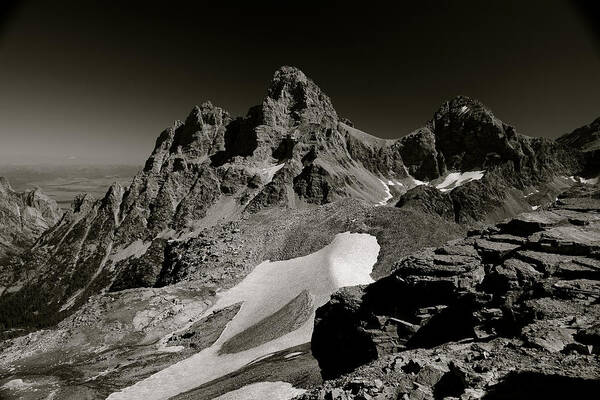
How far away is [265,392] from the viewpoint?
29.3 m

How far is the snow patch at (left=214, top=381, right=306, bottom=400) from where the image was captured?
2855 centimetres

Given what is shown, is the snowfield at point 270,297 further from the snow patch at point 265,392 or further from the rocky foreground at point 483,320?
the rocky foreground at point 483,320

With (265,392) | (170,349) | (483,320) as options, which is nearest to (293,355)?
(265,392)

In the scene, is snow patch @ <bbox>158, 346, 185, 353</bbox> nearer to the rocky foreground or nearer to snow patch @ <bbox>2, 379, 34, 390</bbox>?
snow patch @ <bbox>2, 379, 34, 390</bbox>

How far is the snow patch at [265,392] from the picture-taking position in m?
28.5

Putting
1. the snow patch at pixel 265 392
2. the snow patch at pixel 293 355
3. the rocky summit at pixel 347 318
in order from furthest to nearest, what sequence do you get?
the snow patch at pixel 293 355, the snow patch at pixel 265 392, the rocky summit at pixel 347 318

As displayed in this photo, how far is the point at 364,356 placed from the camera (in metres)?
29.3

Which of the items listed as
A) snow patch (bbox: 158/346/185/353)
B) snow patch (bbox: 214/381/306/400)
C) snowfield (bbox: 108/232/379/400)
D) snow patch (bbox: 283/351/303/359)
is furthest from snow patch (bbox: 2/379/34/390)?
snow patch (bbox: 283/351/303/359)

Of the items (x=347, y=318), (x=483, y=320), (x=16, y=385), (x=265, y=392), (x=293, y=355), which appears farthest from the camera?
(x=16, y=385)

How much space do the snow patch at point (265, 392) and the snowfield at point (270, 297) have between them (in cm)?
22

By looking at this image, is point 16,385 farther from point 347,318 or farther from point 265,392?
point 347,318

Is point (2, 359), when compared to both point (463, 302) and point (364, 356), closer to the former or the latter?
point (364, 356)

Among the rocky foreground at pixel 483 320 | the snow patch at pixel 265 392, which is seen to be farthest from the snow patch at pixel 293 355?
the snow patch at pixel 265 392

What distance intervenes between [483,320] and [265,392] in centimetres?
1828
